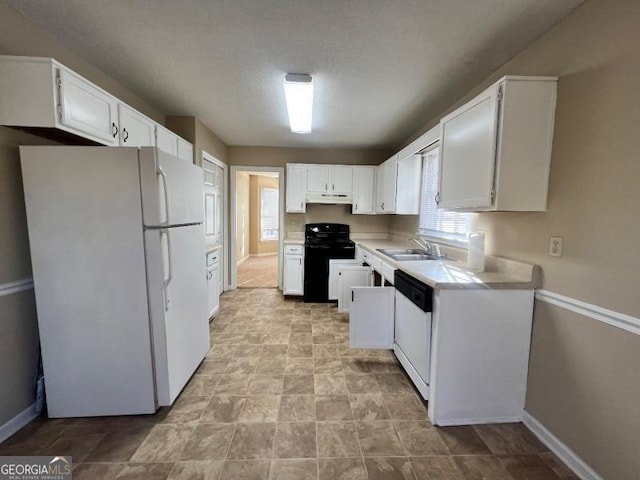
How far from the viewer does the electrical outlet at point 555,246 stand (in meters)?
1.56

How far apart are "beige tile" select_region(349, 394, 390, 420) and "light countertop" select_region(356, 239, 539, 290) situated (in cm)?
92

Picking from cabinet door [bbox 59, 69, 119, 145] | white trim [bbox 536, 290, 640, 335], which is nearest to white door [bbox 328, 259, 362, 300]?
white trim [bbox 536, 290, 640, 335]

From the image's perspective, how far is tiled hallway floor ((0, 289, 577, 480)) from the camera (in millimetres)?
1450

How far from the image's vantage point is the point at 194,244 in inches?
86.8

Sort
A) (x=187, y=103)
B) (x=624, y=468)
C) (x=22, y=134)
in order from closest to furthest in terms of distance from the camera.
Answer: (x=624, y=468)
(x=22, y=134)
(x=187, y=103)

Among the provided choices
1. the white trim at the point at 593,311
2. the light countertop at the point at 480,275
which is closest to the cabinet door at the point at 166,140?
the light countertop at the point at 480,275

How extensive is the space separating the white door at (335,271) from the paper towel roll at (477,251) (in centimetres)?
187

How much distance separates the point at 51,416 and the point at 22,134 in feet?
5.80

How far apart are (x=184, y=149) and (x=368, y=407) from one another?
314cm

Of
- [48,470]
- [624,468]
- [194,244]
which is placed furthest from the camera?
[194,244]

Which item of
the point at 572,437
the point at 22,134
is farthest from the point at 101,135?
the point at 572,437

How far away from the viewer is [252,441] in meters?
1.63

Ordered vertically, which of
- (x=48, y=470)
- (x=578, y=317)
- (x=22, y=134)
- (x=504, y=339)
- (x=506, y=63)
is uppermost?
(x=506, y=63)

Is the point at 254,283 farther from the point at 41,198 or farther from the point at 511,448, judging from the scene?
the point at 511,448
